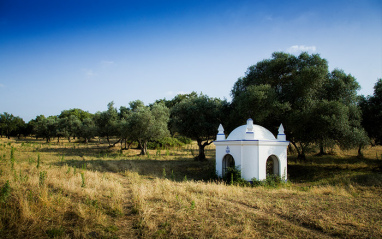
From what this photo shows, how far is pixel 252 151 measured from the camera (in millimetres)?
16391

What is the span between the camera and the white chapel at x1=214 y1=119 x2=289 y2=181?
16.3 meters

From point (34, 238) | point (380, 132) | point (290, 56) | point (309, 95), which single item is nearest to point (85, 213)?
point (34, 238)

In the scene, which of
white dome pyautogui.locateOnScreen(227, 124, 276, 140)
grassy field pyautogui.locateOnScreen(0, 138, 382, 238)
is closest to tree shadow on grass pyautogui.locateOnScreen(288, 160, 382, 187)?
grassy field pyautogui.locateOnScreen(0, 138, 382, 238)

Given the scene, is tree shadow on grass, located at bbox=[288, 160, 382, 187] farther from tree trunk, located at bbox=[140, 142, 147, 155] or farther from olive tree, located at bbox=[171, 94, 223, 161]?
tree trunk, located at bbox=[140, 142, 147, 155]

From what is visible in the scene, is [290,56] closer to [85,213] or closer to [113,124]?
[85,213]

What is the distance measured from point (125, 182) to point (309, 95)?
16678 mm

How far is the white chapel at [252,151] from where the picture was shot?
16.3 m

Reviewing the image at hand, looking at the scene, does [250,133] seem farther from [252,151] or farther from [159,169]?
[159,169]

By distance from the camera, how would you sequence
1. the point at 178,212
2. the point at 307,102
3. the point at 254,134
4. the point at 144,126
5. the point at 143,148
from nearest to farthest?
the point at 178,212
the point at 254,134
the point at 307,102
the point at 144,126
the point at 143,148

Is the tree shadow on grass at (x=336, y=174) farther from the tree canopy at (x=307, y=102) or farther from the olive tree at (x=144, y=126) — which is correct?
the olive tree at (x=144, y=126)

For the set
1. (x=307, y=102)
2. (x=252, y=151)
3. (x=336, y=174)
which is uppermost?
(x=307, y=102)

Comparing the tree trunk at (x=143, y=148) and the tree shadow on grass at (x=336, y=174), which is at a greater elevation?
the tree trunk at (x=143, y=148)

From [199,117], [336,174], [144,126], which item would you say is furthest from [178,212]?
[144,126]

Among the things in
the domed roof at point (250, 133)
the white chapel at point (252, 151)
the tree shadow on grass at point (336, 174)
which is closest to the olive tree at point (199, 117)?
the white chapel at point (252, 151)
